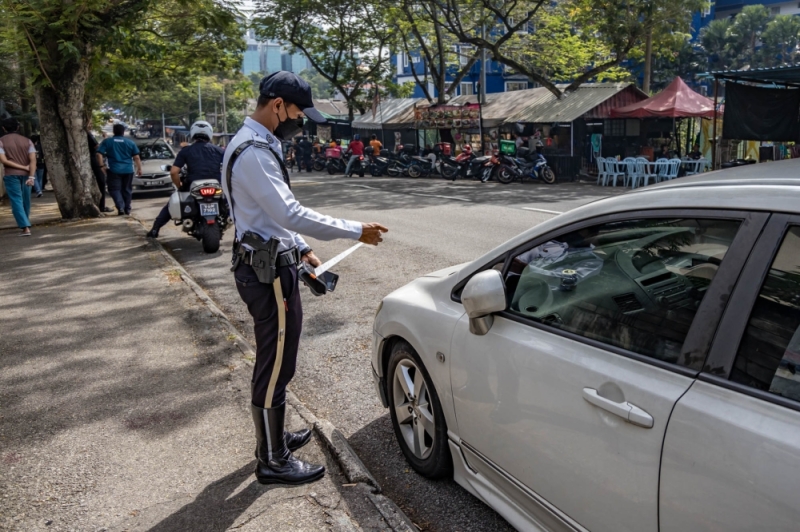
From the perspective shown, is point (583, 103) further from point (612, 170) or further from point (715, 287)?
point (715, 287)

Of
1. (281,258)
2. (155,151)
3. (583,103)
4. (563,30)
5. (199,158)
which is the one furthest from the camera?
(563,30)

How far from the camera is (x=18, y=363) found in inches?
207

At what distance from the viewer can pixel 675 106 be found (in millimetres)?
20422

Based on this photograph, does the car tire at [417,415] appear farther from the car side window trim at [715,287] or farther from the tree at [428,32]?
the tree at [428,32]

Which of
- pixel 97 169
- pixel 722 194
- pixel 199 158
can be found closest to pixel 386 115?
pixel 97 169

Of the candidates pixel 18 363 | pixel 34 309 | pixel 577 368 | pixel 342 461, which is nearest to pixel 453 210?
pixel 34 309

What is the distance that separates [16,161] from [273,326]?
354 inches

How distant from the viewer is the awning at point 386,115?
34203mm

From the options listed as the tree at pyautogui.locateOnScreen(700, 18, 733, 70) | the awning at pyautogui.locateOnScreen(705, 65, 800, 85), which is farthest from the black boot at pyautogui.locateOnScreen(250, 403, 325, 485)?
the tree at pyautogui.locateOnScreen(700, 18, 733, 70)

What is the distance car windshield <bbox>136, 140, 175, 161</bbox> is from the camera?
21500 mm

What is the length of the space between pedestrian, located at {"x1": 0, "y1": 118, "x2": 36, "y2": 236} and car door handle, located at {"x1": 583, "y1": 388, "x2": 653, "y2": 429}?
10.1m

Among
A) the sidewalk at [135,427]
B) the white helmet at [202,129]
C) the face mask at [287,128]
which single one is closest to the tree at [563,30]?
the white helmet at [202,129]

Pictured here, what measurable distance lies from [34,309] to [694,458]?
6437 mm

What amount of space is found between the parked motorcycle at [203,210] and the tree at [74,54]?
3696 millimetres
